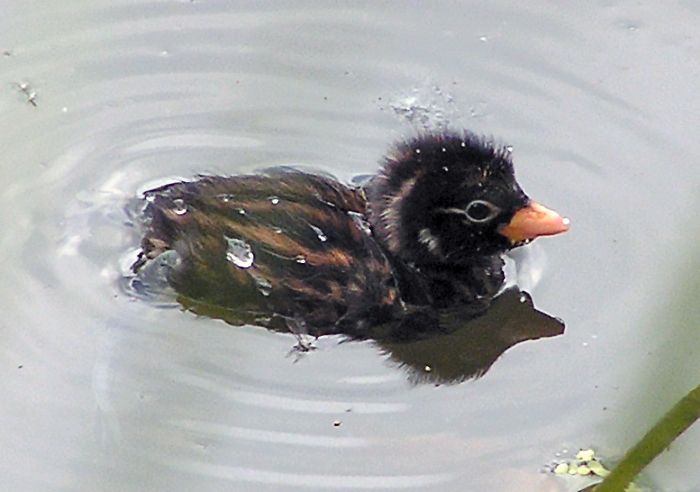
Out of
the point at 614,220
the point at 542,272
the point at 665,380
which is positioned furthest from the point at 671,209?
the point at 665,380

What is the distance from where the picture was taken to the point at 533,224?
3.67 meters

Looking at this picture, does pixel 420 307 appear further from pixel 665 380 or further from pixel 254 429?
pixel 665 380

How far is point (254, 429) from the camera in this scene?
3320 mm

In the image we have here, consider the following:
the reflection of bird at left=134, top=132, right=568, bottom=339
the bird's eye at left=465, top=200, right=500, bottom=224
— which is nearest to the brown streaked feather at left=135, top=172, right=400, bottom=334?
the reflection of bird at left=134, top=132, right=568, bottom=339

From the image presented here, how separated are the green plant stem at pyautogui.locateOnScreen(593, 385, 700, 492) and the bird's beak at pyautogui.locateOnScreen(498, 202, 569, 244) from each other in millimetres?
1553

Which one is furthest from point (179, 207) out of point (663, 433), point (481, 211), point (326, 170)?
point (663, 433)

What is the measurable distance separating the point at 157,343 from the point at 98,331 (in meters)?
0.16

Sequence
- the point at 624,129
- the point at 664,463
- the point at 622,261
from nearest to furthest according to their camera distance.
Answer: the point at 664,463, the point at 622,261, the point at 624,129

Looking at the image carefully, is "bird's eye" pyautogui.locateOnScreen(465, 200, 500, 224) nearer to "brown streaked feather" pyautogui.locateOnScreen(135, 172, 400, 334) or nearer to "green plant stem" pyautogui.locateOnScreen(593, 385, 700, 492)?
"brown streaked feather" pyautogui.locateOnScreen(135, 172, 400, 334)

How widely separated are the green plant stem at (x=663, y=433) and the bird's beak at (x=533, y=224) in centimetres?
155

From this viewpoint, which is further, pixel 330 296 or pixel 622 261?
pixel 622 261

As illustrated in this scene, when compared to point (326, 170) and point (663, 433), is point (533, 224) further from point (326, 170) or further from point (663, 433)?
point (663, 433)

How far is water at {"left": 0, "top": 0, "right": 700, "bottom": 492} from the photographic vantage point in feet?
10.7

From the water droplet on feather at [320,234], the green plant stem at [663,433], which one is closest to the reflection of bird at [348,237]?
the water droplet on feather at [320,234]
